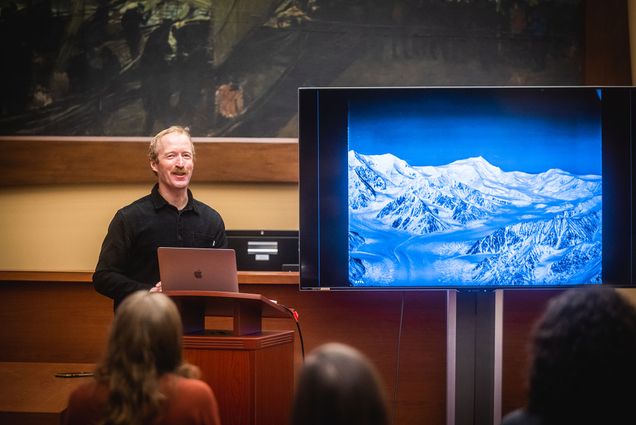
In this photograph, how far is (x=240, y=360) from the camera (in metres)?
2.94

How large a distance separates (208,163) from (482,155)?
1.58m

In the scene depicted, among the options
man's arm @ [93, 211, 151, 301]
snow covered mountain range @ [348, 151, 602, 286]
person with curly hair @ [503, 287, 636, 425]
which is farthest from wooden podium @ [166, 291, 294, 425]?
person with curly hair @ [503, 287, 636, 425]

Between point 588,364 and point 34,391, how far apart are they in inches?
118

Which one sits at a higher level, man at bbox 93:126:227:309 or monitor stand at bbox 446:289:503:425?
man at bbox 93:126:227:309

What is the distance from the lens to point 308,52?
4.70m

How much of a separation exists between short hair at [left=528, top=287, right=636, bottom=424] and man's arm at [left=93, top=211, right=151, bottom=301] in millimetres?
2259

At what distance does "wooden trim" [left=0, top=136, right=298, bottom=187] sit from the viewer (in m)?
4.66

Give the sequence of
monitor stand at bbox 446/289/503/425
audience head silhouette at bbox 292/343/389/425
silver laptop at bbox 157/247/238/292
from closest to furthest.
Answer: audience head silhouette at bbox 292/343/389/425
silver laptop at bbox 157/247/238/292
monitor stand at bbox 446/289/503/425

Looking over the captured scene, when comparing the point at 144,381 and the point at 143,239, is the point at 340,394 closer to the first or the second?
the point at 144,381

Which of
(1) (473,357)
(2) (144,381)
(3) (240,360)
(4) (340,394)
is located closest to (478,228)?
(1) (473,357)

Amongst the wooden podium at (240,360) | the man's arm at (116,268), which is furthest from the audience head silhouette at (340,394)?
the man's arm at (116,268)

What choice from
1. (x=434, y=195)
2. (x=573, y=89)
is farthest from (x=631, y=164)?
(x=434, y=195)

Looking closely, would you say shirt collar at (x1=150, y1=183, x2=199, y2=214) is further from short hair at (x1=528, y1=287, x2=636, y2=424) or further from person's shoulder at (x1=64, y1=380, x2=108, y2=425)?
short hair at (x1=528, y1=287, x2=636, y2=424)

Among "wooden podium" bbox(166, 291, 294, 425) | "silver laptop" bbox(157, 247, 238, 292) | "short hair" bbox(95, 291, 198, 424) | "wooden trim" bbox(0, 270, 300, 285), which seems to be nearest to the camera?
"short hair" bbox(95, 291, 198, 424)
